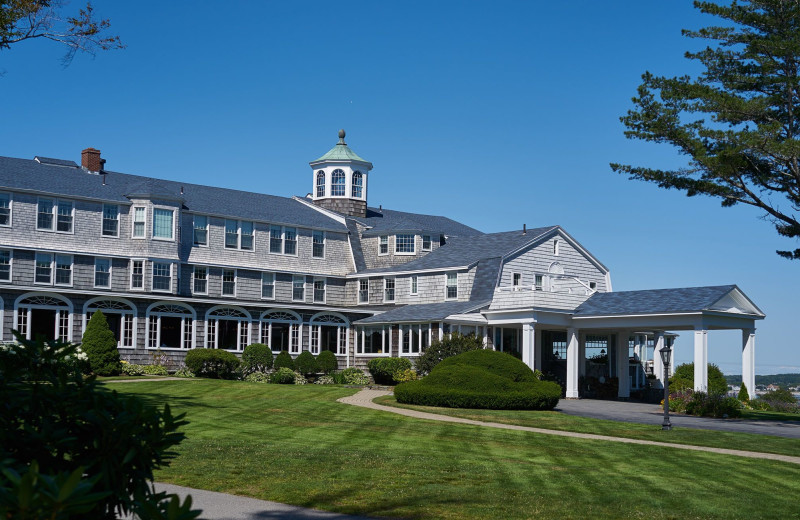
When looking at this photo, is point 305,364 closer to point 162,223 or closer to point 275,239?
point 275,239

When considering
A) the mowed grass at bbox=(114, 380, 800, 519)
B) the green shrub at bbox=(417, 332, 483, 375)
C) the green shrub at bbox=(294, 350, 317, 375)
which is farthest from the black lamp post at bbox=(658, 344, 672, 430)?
the green shrub at bbox=(294, 350, 317, 375)

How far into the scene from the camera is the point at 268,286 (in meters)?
47.0

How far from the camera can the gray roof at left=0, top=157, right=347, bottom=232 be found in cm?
4094

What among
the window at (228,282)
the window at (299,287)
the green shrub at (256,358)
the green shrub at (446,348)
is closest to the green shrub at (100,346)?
the green shrub at (256,358)

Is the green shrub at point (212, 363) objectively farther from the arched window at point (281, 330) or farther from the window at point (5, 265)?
the window at point (5, 265)

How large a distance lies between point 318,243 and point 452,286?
28.6ft

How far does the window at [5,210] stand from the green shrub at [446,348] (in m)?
19.3

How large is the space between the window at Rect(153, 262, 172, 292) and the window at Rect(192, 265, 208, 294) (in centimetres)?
182

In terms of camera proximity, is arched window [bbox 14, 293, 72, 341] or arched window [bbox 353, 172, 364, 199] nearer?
arched window [bbox 14, 293, 72, 341]

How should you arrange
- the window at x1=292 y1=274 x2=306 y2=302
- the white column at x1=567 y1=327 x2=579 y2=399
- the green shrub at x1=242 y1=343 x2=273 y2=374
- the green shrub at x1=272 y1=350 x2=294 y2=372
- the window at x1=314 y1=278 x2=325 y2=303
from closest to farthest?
the white column at x1=567 y1=327 x2=579 y2=399
the green shrub at x1=242 y1=343 x2=273 y2=374
the green shrub at x1=272 y1=350 x2=294 y2=372
the window at x1=292 y1=274 x2=306 y2=302
the window at x1=314 y1=278 x2=325 y2=303

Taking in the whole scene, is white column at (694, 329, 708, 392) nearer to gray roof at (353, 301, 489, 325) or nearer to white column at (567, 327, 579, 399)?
white column at (567, 327, 579, 399)

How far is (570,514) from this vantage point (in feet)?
35.1

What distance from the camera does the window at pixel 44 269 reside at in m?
39.4

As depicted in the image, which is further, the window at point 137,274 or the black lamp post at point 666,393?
the window at point 137,274
